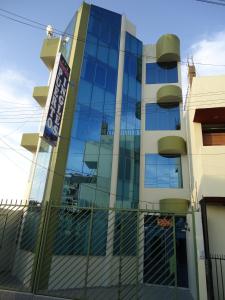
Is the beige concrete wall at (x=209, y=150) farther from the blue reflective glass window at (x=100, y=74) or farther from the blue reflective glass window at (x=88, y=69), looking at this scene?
the blue reflective glass window at (x=88, y=69)

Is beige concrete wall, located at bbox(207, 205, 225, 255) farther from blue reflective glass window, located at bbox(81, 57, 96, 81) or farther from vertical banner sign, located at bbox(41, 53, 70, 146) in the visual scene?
blue reflective glass window, located at bbox(81, 57, 96, 81)

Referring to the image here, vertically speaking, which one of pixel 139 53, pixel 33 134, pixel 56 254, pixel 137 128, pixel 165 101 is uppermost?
pixel 139 53

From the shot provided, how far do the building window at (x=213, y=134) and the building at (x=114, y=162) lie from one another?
2.87 feet

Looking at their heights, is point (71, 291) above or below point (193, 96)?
below

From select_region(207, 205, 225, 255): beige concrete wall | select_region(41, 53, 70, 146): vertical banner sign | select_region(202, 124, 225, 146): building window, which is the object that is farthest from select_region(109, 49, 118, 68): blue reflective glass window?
select_region(207, 205, 225, 255): beige concrete wall

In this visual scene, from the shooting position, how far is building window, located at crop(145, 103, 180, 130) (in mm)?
20719

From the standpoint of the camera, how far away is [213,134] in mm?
12977

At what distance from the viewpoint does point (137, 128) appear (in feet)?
66.7

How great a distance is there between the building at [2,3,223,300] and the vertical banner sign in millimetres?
99

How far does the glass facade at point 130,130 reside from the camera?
17938 mm

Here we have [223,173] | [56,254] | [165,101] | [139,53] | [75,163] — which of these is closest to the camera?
[223,173]

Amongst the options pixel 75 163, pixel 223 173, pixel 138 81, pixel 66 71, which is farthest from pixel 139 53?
A: pixel 223 173

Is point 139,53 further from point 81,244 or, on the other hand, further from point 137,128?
point 81,244

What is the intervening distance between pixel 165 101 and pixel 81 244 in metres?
13.0
